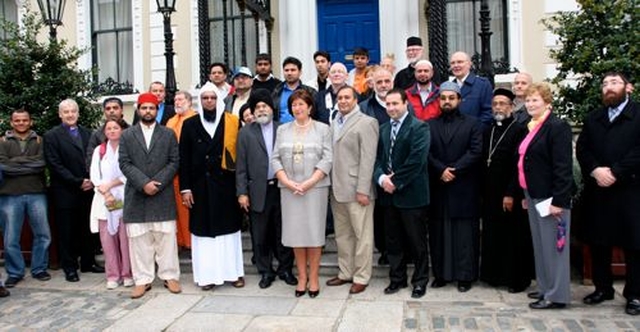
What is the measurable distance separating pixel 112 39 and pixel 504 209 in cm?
970

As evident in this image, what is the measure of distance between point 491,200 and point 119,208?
3.87 meters

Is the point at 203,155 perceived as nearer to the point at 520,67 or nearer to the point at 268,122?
the point at 268,122

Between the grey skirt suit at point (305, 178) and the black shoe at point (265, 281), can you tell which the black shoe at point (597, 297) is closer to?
the grey skirt suit at point (305, 178)

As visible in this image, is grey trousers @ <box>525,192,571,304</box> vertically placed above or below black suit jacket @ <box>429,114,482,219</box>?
below

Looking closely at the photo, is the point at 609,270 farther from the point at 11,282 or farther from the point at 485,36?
the point at 11,282

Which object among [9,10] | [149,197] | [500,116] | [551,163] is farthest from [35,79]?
[551,163]

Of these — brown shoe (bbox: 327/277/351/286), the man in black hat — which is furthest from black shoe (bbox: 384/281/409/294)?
the man in black hat

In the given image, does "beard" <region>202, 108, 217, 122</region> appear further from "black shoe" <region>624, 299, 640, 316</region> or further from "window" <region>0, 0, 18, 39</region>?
"window" <region>0, 0, 18, 39</region>

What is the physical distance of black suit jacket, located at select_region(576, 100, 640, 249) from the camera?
197 inches

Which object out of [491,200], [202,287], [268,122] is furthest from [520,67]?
[202,287]

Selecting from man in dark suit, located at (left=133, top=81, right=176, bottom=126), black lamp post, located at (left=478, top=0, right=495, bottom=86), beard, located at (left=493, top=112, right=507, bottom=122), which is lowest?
beard, located at (left=493, top=112, right=507, bottom=122)

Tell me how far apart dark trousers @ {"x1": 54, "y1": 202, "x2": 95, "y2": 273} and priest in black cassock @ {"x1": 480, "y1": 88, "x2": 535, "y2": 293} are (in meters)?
4.55

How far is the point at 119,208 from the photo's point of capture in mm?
6277

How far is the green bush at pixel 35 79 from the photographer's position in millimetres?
7898
